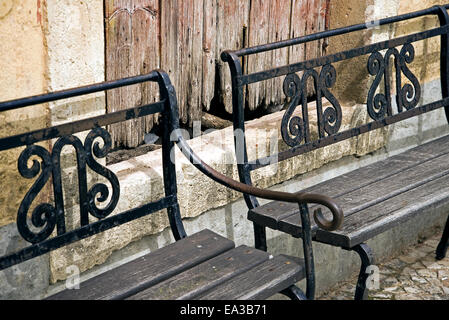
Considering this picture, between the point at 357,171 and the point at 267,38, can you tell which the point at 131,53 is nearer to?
the point at 267,38

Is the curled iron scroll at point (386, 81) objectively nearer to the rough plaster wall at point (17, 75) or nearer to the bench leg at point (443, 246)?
the bench leg at point (443, 246)

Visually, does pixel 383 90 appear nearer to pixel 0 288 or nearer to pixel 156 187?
pixel 156 187

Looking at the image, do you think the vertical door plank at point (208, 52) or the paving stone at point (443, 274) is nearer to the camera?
the vertical door plank at point (208, 52)

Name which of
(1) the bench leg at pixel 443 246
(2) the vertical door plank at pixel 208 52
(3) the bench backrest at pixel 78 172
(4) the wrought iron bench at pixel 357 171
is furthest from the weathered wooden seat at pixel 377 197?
(2) the vertical door plank at pixel 208 52

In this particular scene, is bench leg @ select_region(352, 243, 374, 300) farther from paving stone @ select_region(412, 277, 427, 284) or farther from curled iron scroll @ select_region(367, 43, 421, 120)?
paving stone @ select_region(412, 277, 427, 284)

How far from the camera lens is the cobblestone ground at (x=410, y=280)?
12.6 feet

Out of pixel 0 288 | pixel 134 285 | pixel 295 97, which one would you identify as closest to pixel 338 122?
pixel 295 97

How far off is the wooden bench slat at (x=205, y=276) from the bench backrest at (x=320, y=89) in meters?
0.43

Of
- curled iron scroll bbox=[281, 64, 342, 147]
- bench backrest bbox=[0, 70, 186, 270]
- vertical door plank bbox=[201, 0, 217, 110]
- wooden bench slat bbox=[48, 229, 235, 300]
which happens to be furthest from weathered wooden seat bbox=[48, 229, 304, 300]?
vertical door plank bbox=[201, 0, 217, 110]

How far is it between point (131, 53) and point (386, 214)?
1.20 meters

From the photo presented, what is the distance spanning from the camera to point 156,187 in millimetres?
3062

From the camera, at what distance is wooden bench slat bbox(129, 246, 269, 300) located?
8.09 ft

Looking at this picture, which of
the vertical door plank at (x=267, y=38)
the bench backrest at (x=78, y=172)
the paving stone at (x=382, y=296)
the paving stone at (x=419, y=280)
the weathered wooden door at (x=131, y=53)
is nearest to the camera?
the bench backrest at (x=78, y=172)
